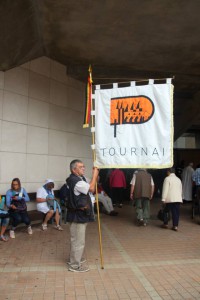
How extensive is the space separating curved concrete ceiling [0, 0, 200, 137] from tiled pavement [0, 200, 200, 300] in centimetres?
429

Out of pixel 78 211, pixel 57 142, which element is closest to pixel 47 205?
pixel 57 142

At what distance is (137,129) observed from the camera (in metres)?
5.38

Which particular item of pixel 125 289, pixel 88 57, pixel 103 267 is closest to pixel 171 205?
pixel 103 267

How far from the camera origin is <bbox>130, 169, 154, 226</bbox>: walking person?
28.9 ft

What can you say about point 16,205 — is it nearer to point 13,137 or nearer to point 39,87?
point 13,137

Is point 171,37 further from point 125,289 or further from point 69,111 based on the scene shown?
point 125,289

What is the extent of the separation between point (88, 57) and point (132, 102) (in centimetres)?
501

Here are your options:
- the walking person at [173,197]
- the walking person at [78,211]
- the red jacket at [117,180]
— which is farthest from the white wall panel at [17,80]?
the red jacket at [117,180]

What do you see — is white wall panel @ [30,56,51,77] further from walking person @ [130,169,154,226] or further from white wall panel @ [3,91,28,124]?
walking person @ [130,169,154,226]

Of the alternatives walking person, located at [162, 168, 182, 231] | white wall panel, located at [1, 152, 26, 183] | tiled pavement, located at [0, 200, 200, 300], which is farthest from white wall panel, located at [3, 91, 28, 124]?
walking person, located at [162, 168, 182, 231]

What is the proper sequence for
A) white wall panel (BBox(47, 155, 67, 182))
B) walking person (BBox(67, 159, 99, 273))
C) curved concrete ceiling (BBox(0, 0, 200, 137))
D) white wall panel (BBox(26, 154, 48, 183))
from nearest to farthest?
1. walking person (BBox(67, 159, 99, 273))
2. curved concrete ceiling (BBox(0, 0, 200, 137))
3. white wall panel (BBox(26, 154, 48, 183))
4. white wall panel (BBox(47, 155, 67, 182))

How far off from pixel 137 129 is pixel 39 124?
15.5 ft

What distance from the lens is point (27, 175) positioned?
29.3 feet

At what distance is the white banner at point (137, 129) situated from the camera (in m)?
5.27
